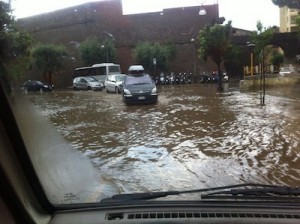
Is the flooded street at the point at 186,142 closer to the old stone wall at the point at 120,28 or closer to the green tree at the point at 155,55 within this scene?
the old stone wall at the point at 120,28

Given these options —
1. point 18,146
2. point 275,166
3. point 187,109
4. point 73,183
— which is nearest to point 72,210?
point 18,146

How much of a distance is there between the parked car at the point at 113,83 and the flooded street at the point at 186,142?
17.1 ft

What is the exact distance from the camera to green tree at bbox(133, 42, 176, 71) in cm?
2220

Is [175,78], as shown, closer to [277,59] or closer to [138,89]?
[277,59]

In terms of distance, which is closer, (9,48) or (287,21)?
(9,48)

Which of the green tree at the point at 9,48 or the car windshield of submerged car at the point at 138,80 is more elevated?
the green tree at the point at 9,48

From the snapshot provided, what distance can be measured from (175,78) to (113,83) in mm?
7599

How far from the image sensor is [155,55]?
27.2 metres

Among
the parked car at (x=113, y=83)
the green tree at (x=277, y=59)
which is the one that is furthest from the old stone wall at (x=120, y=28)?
the green tree at (x=277, y=59)

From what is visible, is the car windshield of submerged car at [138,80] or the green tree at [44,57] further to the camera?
the car windshield of submerged car at [138,80]

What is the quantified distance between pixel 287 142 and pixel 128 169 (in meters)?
3.94

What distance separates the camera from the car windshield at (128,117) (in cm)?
306

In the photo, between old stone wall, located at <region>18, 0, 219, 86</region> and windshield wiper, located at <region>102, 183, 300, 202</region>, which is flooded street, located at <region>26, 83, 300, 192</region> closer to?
old stone wall, located at <region>18, 0, 219, 86</region>

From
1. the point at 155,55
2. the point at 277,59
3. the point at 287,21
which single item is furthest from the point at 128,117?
the point at 287,21
